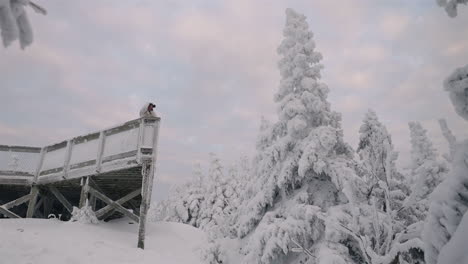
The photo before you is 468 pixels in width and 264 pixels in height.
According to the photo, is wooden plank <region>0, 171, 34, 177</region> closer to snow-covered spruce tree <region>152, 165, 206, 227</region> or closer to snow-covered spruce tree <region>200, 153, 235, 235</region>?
snow-covered spruce tree <region>200, 153, 235, 235</region>

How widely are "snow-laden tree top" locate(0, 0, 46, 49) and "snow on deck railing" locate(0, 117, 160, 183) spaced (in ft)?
30.7

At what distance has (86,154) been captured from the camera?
1302 centimetres

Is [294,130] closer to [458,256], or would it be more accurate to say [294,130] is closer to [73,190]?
[458,256]

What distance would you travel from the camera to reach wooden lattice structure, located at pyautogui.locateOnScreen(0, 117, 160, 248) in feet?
38.8

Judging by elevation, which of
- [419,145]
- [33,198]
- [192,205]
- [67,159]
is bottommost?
[33,198]

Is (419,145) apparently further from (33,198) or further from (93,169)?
(33,198)

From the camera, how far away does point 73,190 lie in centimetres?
1527

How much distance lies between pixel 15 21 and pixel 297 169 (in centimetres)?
946

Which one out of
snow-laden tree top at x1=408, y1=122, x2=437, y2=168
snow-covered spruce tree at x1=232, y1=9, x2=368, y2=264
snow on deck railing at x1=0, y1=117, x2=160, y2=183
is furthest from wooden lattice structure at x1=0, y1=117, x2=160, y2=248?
snow-laden tree top at x1=408, y1=122, x2=437, y2=168

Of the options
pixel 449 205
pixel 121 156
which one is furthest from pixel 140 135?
pixel 449 205

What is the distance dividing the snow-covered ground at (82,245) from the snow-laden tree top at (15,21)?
24.6 feet

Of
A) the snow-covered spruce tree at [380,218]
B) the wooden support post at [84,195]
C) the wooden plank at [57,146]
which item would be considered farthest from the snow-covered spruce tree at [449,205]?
the wooden plank at [57,146]

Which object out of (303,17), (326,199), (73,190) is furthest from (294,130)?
(73,190)

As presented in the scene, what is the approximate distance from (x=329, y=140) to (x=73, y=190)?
1207 cm
